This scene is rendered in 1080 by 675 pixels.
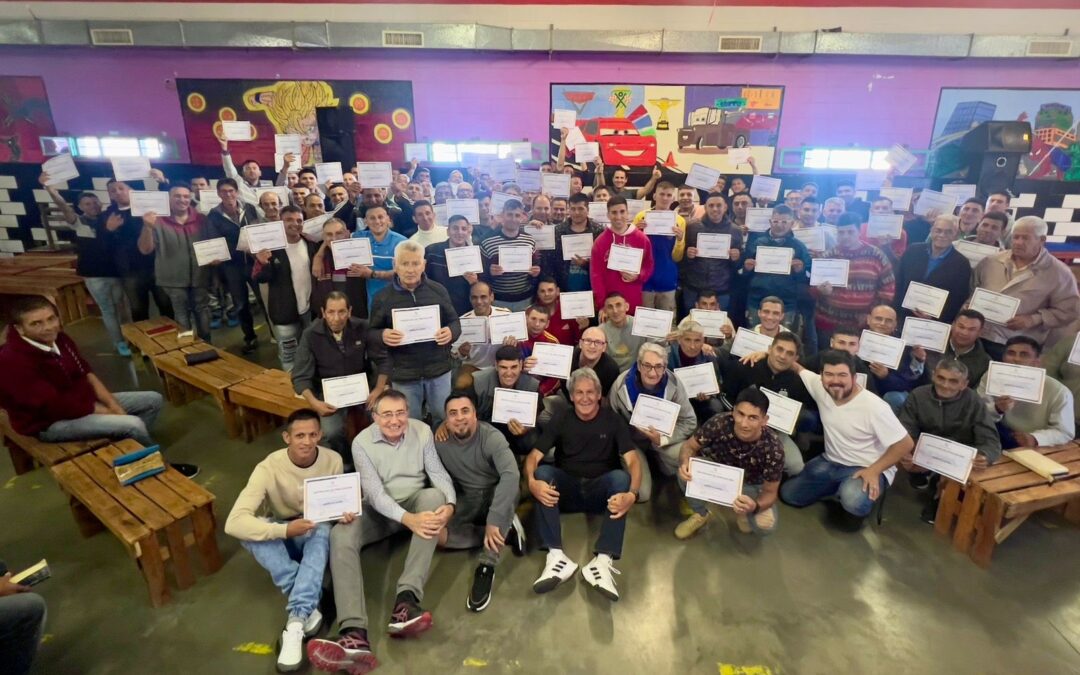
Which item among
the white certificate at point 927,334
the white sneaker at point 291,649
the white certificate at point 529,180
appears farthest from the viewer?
the white certificate at point 529,180

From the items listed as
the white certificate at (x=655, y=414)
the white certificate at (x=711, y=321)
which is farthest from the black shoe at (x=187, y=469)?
the white certificate at (x=711, y=321)

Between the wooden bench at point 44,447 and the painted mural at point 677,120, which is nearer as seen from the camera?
the wooden bench at point 44,447

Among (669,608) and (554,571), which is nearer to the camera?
(669,608)

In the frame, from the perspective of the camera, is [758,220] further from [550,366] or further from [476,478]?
[476,478]

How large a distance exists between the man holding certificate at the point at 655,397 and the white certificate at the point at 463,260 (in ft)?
5.02

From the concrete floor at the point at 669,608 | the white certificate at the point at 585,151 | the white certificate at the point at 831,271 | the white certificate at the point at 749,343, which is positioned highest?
the white certificate at the point at 585,151

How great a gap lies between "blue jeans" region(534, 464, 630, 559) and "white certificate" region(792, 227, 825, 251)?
11.1 feet

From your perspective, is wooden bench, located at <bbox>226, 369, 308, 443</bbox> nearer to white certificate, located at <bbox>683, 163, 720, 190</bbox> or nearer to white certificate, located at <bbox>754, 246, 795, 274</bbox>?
white certificate, located at <bbox>754, 246, 795, 274</bbox>

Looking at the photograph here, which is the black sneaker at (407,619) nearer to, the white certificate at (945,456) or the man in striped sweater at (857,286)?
the white certificate at (945,456)

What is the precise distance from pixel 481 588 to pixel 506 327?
1855 millimetres

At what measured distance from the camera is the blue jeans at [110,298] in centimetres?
585

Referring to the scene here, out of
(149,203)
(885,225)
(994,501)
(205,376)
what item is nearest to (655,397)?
(994,501)

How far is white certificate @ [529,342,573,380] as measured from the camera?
402 centimetres

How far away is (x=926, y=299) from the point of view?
447 cm
